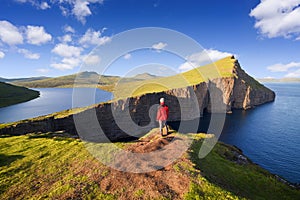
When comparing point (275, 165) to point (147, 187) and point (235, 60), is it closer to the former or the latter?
point (147, 187)

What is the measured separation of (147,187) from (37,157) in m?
12.0

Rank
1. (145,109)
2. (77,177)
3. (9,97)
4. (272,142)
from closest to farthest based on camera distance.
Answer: (77,177), (272,142), (145,109), (9,97)

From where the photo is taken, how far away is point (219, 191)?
12.8 metres

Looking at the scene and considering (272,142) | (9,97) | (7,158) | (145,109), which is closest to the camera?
(7,158)

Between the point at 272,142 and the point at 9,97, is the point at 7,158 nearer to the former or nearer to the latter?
the point at 272,142

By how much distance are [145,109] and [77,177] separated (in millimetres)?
82778

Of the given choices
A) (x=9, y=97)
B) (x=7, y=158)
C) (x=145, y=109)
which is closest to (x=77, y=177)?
(x=7, y=158)

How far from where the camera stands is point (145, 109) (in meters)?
96.3

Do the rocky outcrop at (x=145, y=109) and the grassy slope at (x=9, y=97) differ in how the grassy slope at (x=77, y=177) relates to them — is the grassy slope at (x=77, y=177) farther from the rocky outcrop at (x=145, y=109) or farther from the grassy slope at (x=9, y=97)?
the grassy slope at (x=9, y=97)

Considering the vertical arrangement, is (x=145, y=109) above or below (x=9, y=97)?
above

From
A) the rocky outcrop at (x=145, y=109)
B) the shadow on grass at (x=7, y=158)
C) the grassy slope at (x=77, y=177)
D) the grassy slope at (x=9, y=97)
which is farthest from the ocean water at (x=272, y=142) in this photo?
the grassy slope at (x=9, y=97)

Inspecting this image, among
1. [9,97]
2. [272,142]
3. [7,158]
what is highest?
[7,158]

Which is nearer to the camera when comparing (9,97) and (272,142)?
(272,142)

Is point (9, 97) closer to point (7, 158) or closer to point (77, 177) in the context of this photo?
point (7, 158)
